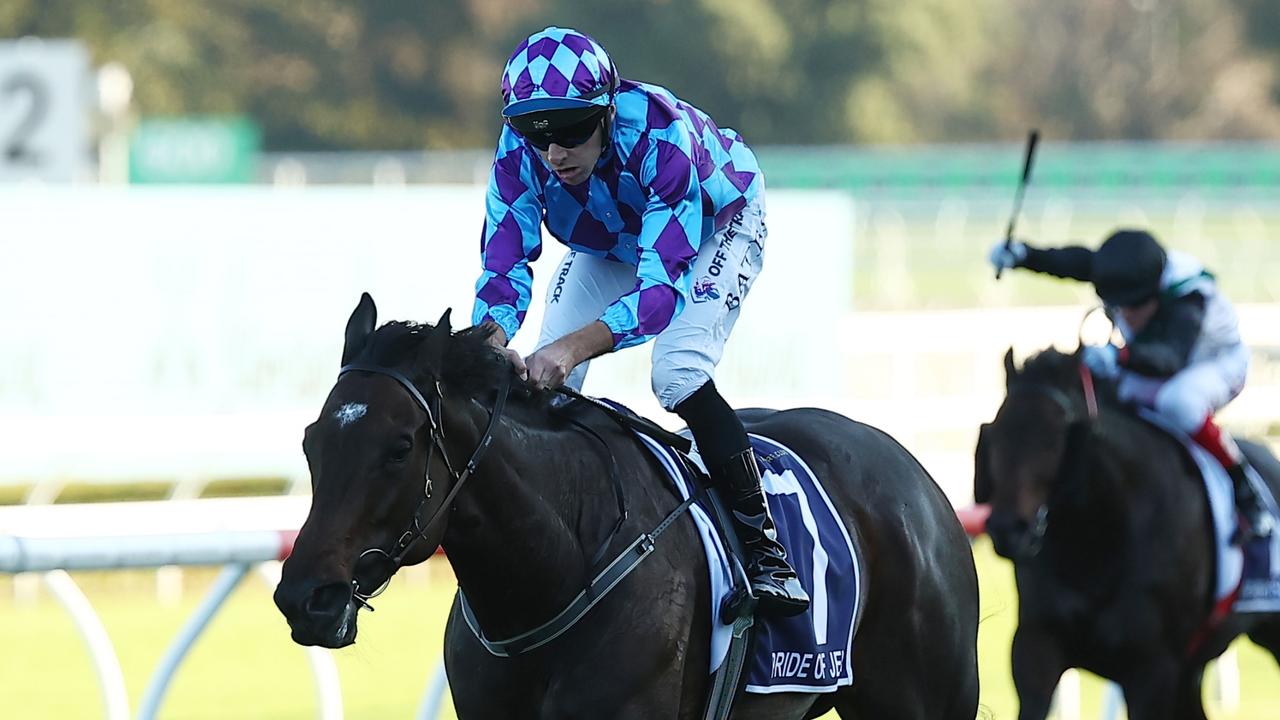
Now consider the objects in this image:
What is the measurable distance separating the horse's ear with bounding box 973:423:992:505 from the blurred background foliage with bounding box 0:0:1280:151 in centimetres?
2673

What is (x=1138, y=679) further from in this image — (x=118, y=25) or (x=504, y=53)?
(x=504, y=53)

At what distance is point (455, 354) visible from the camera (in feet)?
9.87

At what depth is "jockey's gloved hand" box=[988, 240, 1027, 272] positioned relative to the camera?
5324 mm

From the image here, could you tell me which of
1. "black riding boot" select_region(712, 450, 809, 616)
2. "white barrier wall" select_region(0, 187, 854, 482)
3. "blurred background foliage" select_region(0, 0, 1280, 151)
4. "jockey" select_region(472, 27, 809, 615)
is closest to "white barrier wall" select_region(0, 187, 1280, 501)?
"white barrier wall" select_region(0, 187, 854, 482)

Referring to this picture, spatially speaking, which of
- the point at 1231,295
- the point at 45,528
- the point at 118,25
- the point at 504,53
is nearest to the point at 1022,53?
the point at 504,53

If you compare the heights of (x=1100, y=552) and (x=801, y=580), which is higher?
(x=801, y=580)

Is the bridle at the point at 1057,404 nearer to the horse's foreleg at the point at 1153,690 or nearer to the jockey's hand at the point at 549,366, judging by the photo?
the horse's foreleg at the point at 1153,690

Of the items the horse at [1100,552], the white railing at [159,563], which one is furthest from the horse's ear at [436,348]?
the horse at [1100,552]

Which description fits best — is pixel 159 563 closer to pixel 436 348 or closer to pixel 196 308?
pixel 436 348

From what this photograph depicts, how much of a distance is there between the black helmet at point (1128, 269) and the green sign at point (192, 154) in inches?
639

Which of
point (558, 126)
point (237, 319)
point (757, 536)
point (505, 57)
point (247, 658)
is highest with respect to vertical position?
point (558, 126)

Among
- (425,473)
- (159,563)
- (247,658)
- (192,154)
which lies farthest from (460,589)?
(192,154)

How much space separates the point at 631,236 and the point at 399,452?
3.06 feet

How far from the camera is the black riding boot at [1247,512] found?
5113 mm
